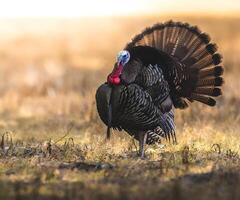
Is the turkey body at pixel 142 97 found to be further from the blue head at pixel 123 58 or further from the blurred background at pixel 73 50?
the blurred background at pixel 73 50

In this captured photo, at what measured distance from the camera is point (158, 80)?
1067 cm

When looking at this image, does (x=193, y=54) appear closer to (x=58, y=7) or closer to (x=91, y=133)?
(x=91, y=133)

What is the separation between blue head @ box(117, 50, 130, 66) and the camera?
10.2m

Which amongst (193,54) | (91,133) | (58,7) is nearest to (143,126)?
(193,54)

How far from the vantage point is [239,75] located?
22.3 meters

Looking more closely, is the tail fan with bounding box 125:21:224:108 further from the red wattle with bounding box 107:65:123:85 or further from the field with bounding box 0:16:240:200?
the red wattle with bounding box 107:65:123:85

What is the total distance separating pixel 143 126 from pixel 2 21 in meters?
29.8

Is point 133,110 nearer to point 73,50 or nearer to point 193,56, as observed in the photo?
point 193,56

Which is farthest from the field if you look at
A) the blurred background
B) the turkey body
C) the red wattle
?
the red wattle

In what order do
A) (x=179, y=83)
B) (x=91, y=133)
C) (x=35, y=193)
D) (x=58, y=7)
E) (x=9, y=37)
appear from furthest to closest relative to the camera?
(x=58, y=7)
(x=9, y=37)
(x=91, y=133)
(x=179, y=83)
(x=35, y=193)

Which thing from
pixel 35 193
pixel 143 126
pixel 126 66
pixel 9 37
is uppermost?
pixel 9 37

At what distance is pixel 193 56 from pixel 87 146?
6.03ft

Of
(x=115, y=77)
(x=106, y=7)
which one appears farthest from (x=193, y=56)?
(x=106, y=7)

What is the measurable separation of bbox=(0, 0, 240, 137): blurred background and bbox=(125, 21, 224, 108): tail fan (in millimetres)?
2198
